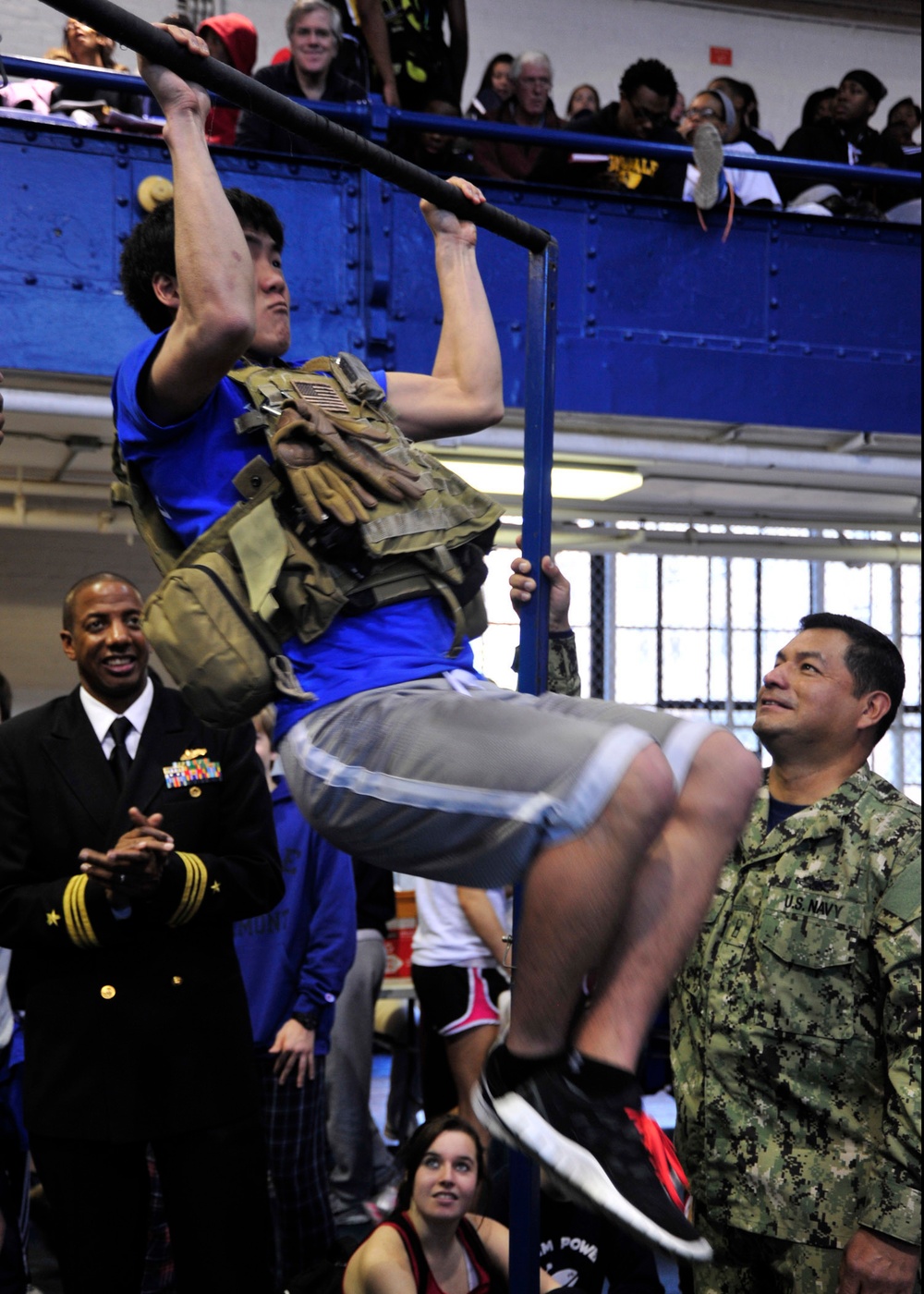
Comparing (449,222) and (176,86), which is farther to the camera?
(449,222)

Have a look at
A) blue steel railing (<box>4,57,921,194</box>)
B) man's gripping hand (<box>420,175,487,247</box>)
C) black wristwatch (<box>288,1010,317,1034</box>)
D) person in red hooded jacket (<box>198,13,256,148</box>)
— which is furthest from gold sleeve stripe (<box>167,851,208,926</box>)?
person in red hooded jacket (<box>198,13,256,148</box>)

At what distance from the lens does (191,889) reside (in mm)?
2945

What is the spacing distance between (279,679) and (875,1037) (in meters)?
1.46

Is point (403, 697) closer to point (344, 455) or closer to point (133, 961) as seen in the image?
point (344, 455)

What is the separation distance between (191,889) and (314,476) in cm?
125

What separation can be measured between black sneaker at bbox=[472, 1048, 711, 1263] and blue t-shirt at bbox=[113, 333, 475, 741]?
0.61 m

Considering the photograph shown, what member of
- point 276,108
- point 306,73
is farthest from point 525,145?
point 276,108

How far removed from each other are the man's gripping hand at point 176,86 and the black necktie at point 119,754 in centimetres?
161

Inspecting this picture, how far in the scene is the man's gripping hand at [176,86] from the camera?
1.99 meters

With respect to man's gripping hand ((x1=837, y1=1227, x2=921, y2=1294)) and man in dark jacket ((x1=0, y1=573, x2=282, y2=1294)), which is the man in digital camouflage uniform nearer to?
man's gripping hand ((x1=837, y1=1227, x2=921, y2=1294))

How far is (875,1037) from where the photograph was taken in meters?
2.64

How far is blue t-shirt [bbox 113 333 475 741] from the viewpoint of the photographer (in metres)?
2.04

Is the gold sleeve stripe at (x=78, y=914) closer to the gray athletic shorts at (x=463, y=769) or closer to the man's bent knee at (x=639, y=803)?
the gray athletic shorts at (x=463, y=769)

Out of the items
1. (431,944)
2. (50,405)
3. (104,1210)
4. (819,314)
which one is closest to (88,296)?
(50,405)
